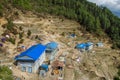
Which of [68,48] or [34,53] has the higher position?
[34,53]

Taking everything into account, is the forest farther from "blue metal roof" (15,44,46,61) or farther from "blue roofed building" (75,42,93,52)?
"blue metal roof" (15,44,46,61)

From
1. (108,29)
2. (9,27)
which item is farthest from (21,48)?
(108,29)

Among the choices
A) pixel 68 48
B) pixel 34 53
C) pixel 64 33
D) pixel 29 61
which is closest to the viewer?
pixel 29 61

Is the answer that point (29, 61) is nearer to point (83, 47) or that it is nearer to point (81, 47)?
point (81, 47)

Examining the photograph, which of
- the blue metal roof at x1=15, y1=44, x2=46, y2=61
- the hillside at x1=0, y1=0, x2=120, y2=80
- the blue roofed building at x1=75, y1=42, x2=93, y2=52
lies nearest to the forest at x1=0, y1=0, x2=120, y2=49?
the hillside at x1=0, y1=0, x2=120, y2=80

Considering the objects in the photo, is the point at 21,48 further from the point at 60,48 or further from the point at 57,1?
the point at 57,1

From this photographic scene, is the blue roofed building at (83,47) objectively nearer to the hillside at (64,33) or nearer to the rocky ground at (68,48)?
the hillside at (64,33)

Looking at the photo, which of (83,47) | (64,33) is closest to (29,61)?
(83,47)

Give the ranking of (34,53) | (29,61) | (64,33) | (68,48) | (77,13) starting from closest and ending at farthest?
(29,61) < (34,53) < (68,48) < (64,33) < (77,13)

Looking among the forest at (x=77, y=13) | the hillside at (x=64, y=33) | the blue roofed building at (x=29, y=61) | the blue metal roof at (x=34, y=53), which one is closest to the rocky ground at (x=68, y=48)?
the hillside at (x=64, y=33)
